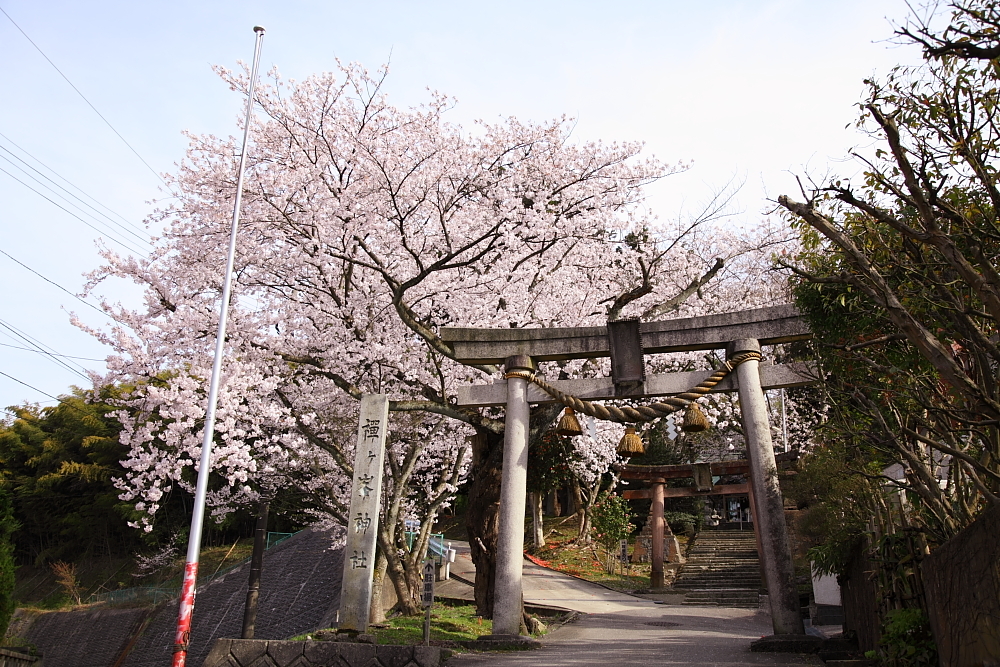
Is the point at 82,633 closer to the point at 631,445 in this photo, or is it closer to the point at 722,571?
the point at 722,571

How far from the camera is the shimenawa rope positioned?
846 cm

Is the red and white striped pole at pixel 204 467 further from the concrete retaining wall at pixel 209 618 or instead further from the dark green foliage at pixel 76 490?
the dark green foliage at pixel 76 490

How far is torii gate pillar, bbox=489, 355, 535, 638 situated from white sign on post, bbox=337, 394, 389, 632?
1.66 metres

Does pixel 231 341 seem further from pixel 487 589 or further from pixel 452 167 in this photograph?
pixel 487 589

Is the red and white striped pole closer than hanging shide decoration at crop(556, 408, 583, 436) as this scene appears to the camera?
No

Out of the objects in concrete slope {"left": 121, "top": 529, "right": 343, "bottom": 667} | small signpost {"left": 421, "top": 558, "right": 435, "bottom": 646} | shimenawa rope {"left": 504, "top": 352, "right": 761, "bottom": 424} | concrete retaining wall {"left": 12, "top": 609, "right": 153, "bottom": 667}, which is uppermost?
shimenawa rope {"left": 504, "top": 352, "right": 761, "bottom": 424}

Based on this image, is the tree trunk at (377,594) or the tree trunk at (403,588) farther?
the tree trunk at (403,588)

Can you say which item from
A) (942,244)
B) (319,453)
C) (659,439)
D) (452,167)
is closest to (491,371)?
(452,167)

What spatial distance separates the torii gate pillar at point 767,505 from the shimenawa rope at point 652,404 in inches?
5.3

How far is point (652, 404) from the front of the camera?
8547mm

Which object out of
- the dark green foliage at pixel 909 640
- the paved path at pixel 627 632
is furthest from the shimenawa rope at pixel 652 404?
the dark green foliage at pixel 909 640

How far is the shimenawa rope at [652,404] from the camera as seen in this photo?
27.8ft

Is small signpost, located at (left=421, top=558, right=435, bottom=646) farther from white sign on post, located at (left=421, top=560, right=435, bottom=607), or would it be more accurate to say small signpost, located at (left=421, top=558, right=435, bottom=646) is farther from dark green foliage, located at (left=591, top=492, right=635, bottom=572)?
dark green foliage, located at (left=591, top=492, right=635, bottom=572)

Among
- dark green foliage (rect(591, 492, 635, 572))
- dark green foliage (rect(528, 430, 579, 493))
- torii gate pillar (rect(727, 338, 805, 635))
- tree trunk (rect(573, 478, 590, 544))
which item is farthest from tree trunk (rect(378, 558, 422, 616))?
tree trunk (rect(573, 478, 590, 544))
